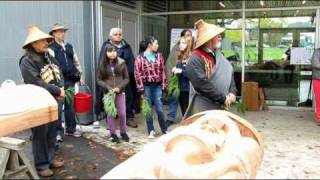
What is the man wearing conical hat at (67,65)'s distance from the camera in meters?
6.14

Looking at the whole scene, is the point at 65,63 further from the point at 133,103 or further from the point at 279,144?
the point at 279,144

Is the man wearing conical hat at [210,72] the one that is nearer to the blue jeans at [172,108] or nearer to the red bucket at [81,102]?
the red bucket at [81,102]

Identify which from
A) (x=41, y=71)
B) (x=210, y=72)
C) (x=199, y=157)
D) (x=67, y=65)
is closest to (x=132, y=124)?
(x=67, y=65)

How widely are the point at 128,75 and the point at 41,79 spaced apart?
195 centimetres

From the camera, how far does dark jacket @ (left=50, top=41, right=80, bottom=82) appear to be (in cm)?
616

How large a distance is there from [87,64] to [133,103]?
1113 mm

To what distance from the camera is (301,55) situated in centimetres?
883

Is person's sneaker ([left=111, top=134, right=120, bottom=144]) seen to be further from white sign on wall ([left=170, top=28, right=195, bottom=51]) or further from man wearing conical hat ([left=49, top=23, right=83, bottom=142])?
white sign on wall ([left=170, top=28, right=195, bottom=51])

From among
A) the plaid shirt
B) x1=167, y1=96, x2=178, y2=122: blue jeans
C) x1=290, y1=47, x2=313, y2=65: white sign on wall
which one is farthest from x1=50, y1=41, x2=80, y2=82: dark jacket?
x1=290, y1=47, x2=313, y2=65: white sign on wall

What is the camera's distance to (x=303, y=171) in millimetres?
4773

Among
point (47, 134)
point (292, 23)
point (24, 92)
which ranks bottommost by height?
point (47, 134)

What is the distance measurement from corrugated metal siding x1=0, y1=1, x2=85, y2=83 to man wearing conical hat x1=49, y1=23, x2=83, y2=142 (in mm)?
820

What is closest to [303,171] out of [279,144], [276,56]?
[279,144]

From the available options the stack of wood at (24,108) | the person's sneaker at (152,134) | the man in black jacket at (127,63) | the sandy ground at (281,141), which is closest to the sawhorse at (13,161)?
the stack of wood at (24,108)
